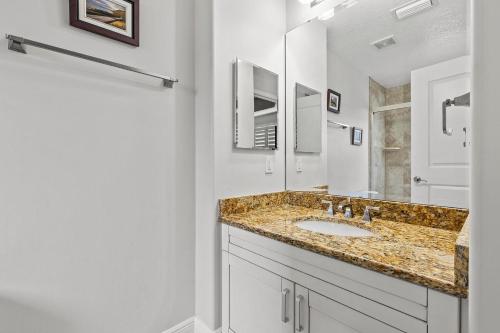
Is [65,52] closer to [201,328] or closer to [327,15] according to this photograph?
[327,15]

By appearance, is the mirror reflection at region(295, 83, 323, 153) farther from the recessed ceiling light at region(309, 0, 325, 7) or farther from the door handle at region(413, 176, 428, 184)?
the door handle at region(413, 176, 428, 184)

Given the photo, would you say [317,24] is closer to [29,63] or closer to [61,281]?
[29,63]

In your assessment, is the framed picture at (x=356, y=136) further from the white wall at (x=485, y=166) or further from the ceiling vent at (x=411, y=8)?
the white wall at (x=485, y=166)

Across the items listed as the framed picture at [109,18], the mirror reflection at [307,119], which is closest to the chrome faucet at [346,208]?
the mirror reflection at [307,119]

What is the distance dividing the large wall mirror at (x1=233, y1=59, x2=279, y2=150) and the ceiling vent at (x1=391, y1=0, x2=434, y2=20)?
0.79 meters

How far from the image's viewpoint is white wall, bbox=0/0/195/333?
1.05 meters

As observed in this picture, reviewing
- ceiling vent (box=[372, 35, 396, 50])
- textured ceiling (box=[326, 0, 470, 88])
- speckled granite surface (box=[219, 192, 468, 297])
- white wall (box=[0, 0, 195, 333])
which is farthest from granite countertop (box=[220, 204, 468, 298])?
ceiling vent (box=[372, 35, 396, 50])

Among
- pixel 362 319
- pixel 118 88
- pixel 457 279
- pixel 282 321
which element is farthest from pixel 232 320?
pixel 118 88

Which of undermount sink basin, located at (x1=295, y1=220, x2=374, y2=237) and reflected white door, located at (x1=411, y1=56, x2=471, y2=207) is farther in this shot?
undermount sink basin, located at (x1=295, y1=220, x2=374, y2=237)

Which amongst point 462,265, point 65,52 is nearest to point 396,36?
point 462,265

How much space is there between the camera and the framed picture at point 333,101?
5.57ft

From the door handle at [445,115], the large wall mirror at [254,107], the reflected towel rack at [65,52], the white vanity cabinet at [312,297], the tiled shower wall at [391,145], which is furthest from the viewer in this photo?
the large wall mirror at [254,107]

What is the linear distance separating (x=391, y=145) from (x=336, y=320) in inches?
36.8

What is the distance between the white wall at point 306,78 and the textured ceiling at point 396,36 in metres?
0.12
